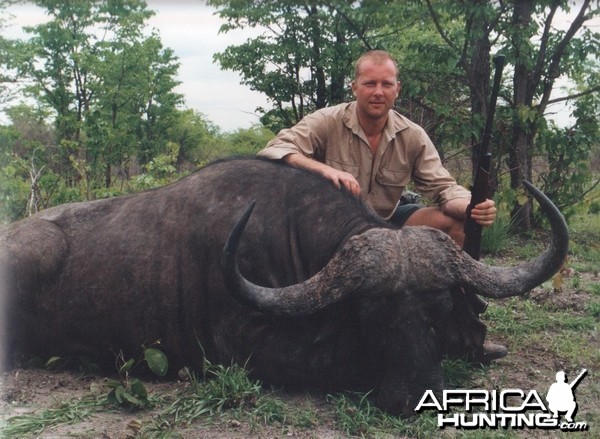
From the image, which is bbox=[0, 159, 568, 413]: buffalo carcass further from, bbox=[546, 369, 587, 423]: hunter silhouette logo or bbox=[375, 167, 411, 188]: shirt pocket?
bbox=[375, 167, 411, 188]: shirt pocket

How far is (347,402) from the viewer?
143 inches

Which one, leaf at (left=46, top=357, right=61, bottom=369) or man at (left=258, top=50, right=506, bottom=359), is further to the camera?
man at (left=258, top=50, right=506, bottom=359)

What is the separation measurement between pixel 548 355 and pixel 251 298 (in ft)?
7.05

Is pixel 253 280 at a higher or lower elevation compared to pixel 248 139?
lower

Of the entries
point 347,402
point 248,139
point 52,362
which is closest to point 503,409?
point 347,402

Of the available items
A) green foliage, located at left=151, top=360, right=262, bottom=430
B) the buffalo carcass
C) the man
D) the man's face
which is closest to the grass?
green foliage, located at left=151, top=360, right=262, bottom=430

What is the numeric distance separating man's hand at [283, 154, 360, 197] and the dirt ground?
3.99ft

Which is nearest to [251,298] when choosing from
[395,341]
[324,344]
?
[324,344]

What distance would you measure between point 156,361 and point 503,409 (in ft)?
6.08

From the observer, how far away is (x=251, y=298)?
3514mm

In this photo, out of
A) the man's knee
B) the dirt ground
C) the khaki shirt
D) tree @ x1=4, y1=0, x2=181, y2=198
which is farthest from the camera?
tree @ x1=4, y1=0, x2=181, y2=198

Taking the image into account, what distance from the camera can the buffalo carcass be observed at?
3.47 metres

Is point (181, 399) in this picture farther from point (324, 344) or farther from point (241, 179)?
point (241, 179)

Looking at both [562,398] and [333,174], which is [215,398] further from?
[562,398]
